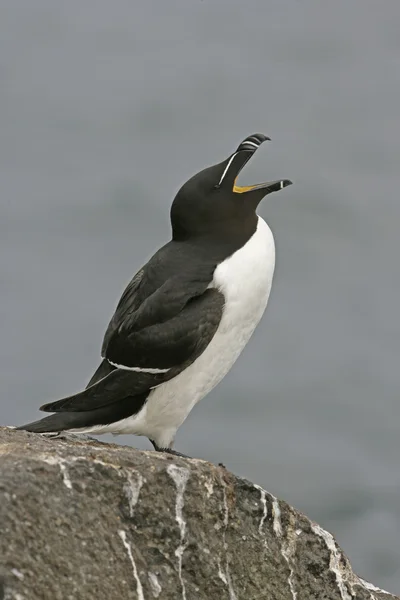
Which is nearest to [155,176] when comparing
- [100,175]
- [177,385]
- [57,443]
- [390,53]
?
[100,175]

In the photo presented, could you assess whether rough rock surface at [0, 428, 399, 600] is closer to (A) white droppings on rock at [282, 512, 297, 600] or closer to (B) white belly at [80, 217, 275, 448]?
(A) white droppings on rock at [282, 512, 297, 600]

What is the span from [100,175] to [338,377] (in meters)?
5.22

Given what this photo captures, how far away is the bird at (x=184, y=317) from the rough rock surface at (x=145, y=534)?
955mm

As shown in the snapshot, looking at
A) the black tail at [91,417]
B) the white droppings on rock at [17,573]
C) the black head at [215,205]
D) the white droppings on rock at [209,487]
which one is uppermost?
the black head at [215,205]

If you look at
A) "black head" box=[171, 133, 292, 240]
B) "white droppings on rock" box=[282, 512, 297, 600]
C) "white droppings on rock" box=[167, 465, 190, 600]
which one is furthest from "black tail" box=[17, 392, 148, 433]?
"white droppings on rock" box=[282, 512, 297, 600]

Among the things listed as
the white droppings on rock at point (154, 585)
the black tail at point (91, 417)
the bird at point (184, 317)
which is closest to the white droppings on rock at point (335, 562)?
the white droppings on rock at point (154, 585)

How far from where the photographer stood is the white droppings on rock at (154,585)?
5.04m

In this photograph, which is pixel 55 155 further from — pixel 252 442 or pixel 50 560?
pixel 50 560

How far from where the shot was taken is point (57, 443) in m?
5.50

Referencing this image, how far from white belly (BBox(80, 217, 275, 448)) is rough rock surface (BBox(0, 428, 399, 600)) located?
1.07 meters

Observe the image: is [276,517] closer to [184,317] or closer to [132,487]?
[132,487]

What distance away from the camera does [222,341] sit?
6910mm

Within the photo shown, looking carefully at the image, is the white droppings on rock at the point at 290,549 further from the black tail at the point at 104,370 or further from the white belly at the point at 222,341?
the black tail at the point at 104,370

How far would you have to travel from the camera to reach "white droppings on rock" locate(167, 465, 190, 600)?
5172 mm
